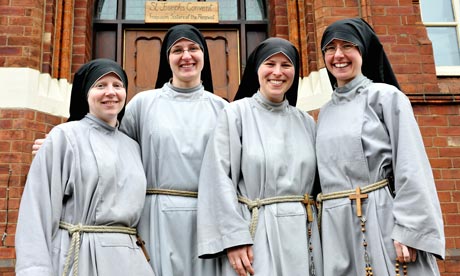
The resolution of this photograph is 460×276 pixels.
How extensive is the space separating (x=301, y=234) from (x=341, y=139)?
1.89 ft

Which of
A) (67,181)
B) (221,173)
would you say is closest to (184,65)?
(221,173)

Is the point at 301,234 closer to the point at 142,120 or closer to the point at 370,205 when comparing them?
the point at 370,205

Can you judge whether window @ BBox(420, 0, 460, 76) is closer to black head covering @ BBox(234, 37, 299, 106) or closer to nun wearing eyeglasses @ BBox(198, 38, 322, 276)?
black head covering @ BBox(234, 37, 299, 106)

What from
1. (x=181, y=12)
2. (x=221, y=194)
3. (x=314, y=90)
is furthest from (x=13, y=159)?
(x=221, y=194)

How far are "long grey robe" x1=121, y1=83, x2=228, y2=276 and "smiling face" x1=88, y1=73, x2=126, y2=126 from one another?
317mm

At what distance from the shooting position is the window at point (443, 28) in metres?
6.83

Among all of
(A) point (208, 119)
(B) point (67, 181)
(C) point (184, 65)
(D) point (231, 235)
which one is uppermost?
(C) point (184, 65)

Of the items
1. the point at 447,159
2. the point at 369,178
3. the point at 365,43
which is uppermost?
the point at 365,43

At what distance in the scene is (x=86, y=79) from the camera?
10.2ft

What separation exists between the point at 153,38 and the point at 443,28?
3798 millimetres

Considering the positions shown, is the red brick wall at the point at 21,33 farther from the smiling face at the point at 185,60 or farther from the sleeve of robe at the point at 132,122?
the smiling face at the point at 185,60

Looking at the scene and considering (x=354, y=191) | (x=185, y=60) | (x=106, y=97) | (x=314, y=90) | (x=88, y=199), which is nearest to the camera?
(x=88, y=199)

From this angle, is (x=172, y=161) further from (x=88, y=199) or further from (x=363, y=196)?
(x=363, y=196)

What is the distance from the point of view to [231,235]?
286 centimetres
